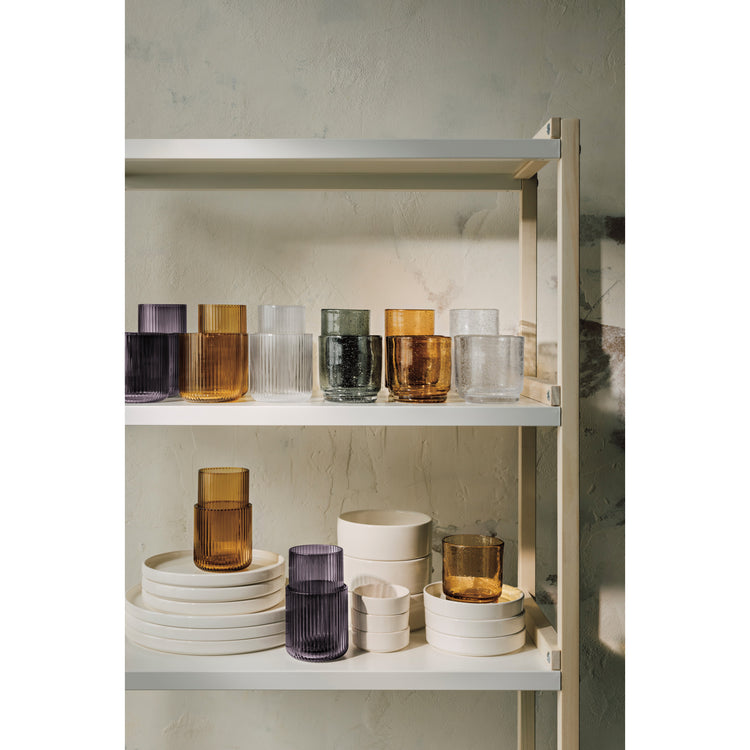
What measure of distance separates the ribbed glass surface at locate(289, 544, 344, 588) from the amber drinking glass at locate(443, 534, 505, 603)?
0.16 m

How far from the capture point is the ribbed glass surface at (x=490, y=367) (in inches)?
42.0

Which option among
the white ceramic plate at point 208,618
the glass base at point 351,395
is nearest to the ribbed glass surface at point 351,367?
the glass base at point 351,395

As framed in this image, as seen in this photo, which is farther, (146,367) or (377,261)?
(377,261)

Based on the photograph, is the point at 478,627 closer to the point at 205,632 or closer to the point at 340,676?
the point at 340,676

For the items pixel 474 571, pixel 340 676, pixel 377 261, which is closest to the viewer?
pixel 340 676

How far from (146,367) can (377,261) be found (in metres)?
0.51

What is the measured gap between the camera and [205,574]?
1100 mm

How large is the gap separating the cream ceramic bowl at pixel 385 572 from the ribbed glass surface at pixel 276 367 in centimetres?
28

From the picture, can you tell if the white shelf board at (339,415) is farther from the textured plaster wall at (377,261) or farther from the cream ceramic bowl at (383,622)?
the textured plaster wall at (377,261)

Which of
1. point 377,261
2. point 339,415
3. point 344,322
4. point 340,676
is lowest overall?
point 340,676

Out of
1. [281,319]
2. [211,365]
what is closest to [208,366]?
[211,365]

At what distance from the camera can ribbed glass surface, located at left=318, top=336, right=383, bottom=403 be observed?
3.56 ft
